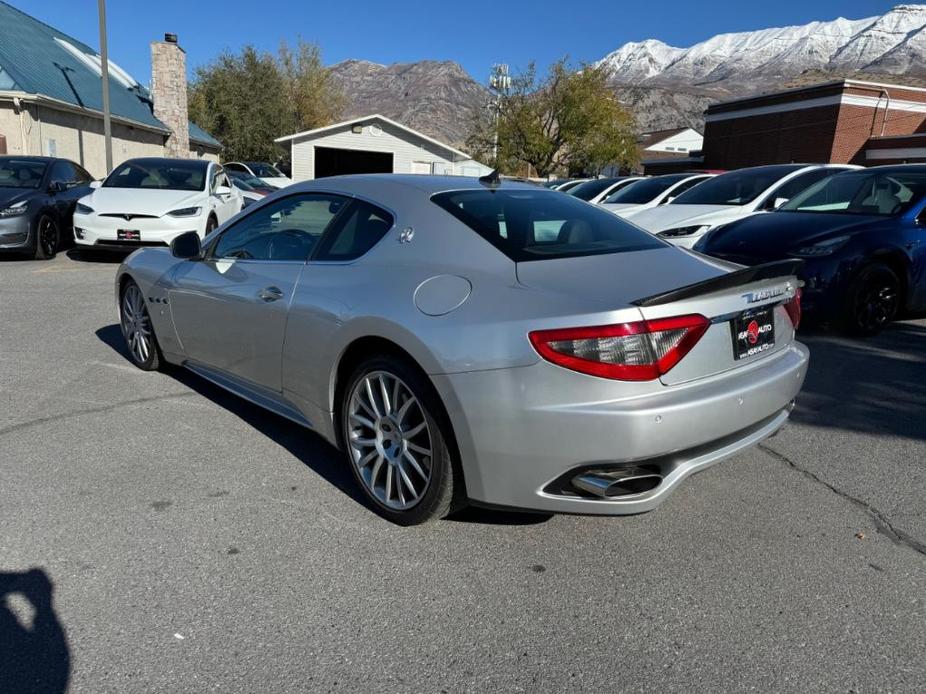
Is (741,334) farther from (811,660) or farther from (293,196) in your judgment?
(293,196)

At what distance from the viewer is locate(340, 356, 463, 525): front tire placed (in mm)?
2920

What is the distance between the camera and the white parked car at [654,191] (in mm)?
12726

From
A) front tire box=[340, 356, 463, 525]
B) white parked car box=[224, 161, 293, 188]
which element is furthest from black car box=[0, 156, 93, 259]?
white parked car box=[224, 161, 293, 188]

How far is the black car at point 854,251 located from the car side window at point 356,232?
4.06m

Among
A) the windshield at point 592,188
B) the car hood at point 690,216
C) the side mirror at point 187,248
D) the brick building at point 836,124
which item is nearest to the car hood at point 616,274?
the side mirror at point 187,248

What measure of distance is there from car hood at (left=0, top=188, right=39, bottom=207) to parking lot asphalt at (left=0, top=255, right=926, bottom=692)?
288 inches

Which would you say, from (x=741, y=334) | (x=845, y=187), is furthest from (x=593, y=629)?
(x=845, y=187)

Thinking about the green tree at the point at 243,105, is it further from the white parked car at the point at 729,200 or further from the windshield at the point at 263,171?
the white parked car at the point at 729,200

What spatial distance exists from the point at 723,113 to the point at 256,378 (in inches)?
1417

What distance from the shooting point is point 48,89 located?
20422 mm

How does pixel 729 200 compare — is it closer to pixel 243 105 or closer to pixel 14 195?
pixel 14 195

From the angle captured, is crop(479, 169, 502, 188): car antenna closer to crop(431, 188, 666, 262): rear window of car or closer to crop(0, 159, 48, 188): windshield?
crop(431, 188, 666, 262): rear window of car

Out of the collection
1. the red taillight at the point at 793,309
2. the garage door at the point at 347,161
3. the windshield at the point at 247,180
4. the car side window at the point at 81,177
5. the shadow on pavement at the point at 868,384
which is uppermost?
the garage door at the point at 347,161

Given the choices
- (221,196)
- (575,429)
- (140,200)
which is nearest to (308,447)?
(575,429)
